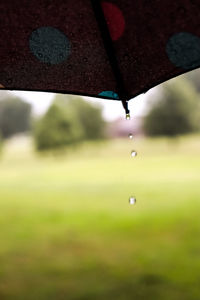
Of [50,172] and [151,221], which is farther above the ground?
[50,172]

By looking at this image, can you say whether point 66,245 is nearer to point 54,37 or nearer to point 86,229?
point 86,229

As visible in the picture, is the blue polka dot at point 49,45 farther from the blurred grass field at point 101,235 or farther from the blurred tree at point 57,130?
the blurred tree at point 57,130

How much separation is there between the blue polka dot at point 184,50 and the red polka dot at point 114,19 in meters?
0.12

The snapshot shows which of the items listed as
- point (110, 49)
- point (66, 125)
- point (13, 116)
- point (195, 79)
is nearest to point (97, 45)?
point (110, 49)

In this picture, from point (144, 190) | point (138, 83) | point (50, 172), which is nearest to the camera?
point (138, 83)

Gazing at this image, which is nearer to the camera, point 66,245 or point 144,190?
point 66,245

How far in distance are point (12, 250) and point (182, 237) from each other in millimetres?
2375

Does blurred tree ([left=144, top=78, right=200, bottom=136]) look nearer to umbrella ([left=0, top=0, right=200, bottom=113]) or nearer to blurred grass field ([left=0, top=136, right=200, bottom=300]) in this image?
blurred grass field ([left=0, top=136, right=200, bottom=300])

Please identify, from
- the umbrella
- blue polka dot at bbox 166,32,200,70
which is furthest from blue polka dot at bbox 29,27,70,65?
blue polka dot at bbox 166,32,200,70

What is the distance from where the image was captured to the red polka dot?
0.87 metres

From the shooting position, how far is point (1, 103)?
20062mm

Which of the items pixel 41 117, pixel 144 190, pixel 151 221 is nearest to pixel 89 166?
pixel 41 117

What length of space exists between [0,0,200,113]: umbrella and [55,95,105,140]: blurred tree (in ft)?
56.3

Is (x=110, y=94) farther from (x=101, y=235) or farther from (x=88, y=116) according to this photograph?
(x=88, y=116)
